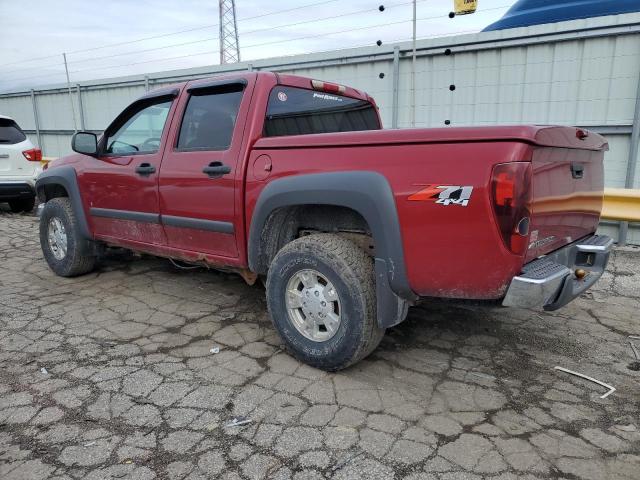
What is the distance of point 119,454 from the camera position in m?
2.23

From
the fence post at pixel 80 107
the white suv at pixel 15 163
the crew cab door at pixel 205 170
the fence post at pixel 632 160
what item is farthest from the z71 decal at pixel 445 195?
the fence post at pixel 80 107

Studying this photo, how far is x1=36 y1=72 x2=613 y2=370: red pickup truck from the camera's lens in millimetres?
2275

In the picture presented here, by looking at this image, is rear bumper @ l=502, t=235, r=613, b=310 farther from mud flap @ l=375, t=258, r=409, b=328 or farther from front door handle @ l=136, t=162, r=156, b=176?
front door handle @ l=136, t=162, r=156, b=176

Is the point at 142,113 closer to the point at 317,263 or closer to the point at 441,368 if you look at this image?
the point at 317,263

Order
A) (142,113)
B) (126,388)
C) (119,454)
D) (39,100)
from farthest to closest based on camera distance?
1. (39,100)
2. (142,113)
3. (126,388)
4. (119,454)

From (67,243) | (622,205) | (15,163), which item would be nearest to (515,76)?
(622,205)

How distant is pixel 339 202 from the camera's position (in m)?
2.70

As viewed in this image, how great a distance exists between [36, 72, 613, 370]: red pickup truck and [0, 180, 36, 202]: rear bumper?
512 cm

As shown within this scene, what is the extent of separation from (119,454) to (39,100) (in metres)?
15.3

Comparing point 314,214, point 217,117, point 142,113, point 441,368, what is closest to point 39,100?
point 142,113

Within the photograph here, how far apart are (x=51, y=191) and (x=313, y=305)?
12.3ft

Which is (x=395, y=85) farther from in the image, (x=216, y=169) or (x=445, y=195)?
(x=445, y=195)

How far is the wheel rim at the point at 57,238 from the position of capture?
16.2ft

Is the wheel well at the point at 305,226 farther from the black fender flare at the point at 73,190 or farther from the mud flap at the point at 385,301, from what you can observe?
the black fender flare at the point at 73,190
